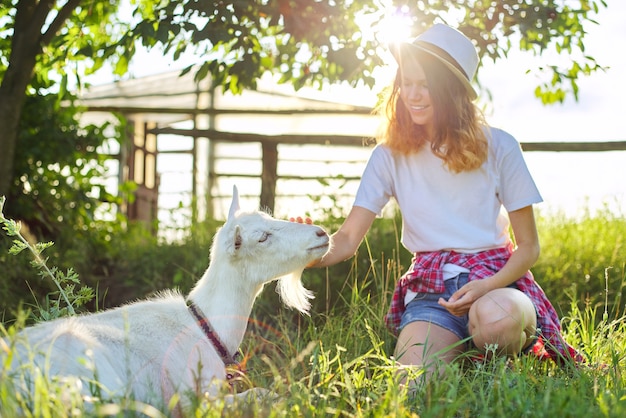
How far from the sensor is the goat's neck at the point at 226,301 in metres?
2.86

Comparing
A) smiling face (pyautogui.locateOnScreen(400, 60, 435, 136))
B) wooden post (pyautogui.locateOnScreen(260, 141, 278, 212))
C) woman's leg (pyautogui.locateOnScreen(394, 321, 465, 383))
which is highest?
smiling face (pyautogui.locateOnScreen(400, 60, 435, 136))

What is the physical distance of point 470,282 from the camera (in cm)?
323

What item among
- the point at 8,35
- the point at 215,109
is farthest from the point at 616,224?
the point at 215,109

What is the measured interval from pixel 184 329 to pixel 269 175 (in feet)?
12.3

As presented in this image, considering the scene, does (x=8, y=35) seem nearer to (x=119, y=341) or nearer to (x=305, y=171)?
(x=119, y=341)

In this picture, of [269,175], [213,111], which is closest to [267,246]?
[269,175]

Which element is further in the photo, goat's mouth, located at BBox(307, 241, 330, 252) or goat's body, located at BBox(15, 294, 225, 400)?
goat's mouth, located at BBox(307, 241, 330, 252)

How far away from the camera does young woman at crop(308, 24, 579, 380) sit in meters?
3.29

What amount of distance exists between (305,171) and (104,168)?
5.40m

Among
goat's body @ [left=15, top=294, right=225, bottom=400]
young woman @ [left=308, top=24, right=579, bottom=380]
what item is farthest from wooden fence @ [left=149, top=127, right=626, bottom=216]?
goat's body @ [left=15, top=294, right=225, bottom=400]

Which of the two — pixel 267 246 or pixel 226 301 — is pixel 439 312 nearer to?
pixel 267 246

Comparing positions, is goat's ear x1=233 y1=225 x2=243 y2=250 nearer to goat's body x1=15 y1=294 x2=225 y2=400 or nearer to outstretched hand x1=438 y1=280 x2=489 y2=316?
goat's body x1=15 y1=294 x2=225 y2=400

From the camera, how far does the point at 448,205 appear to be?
351 centimetres

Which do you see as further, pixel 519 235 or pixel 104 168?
pixel 104 168
